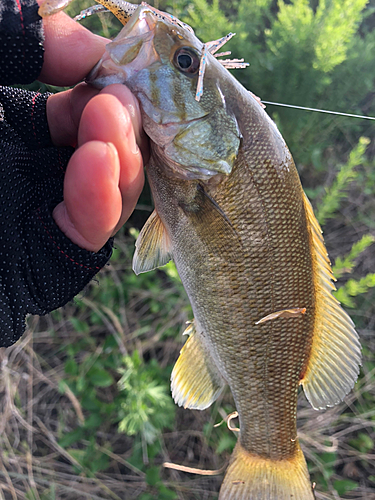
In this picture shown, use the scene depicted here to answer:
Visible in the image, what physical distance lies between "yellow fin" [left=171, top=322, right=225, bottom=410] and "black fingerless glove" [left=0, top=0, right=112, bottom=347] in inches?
21.0

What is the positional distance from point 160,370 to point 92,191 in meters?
1.61

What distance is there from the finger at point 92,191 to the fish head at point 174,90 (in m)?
0.24

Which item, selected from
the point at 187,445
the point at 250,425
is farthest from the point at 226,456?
the point at 250,425

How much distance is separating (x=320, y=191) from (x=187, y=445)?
216 centimetres

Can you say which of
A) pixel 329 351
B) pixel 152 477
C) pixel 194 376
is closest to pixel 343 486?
pixel 152 477

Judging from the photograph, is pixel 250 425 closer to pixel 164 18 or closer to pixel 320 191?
pixel 164 18

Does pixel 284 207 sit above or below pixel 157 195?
above

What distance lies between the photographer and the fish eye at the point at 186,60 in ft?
3.65

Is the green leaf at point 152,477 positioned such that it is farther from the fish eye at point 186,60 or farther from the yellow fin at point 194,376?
the fish eye at point 186,60


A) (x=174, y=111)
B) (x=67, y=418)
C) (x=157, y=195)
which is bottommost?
(x=67, y=418)

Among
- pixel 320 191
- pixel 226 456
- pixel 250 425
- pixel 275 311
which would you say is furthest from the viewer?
pixel 320 191

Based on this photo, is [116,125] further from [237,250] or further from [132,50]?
[237,250]

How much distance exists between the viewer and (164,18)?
43.8 inches

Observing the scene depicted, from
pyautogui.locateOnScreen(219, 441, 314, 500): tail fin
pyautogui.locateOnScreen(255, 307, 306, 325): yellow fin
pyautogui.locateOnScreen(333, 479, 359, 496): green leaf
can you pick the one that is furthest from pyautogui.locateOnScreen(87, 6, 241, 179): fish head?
pyautogui.locateOnScreen(333, 479, 359, 496): green leaf
